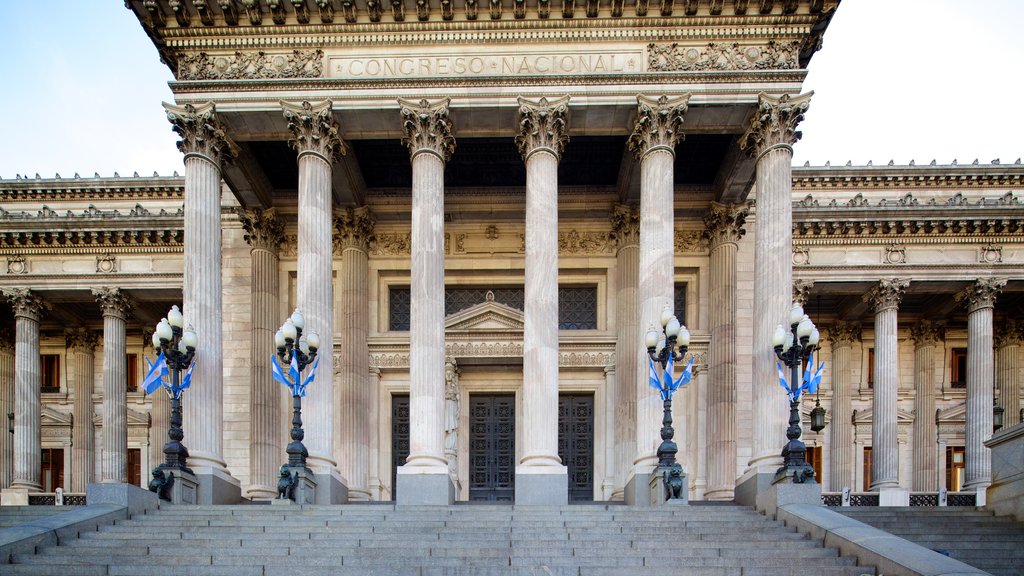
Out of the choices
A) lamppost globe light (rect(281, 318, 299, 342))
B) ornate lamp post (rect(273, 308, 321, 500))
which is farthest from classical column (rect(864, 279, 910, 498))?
lamppost globe light (rect(281, 318, 299, 342))

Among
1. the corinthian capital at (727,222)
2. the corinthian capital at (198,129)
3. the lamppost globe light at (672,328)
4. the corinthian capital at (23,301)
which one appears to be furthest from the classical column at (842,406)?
the corinthian capital at (23,301)

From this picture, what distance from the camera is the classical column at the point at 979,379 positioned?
1215 inches

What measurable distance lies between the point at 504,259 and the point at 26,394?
17.6 m

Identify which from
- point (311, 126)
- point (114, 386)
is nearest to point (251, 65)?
point (311, 126)

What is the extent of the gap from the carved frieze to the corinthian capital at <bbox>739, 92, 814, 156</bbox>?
1.03 m

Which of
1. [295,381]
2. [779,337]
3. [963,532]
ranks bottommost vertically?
[963,532]

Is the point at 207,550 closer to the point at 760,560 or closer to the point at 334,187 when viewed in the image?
the point at 760,560

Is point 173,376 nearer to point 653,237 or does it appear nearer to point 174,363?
point 174,363

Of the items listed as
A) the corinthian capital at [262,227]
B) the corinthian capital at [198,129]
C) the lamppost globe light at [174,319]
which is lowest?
the lamppost globe light at [174,319]

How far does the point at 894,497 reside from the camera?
30.1 meters

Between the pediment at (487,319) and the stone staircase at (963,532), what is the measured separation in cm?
1216

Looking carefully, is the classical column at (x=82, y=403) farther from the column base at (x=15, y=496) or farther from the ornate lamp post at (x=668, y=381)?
the ornate lamp post at (x=668, y=381)

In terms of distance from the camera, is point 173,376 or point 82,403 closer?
point 173,376

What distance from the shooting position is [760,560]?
47.7 feet
